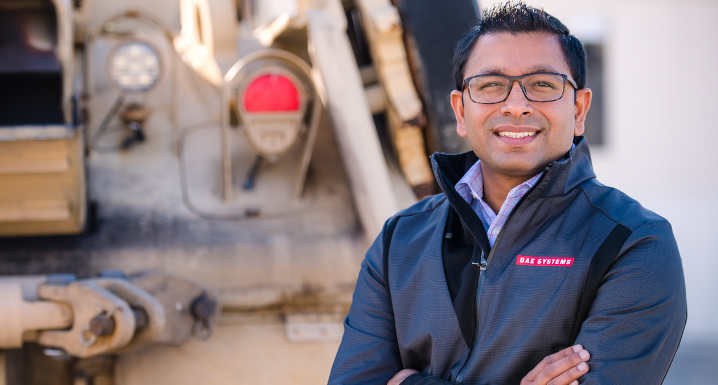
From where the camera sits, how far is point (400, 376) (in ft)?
5.05

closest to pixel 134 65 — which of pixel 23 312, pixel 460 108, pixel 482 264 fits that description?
pixel 23 312

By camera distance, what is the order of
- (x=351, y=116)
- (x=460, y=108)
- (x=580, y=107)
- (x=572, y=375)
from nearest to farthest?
(x=572, y=375), (x=580, y=107), (x=460, y=108), (x=351, y=116)

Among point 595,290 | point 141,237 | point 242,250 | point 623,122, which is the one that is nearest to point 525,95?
point 595,290

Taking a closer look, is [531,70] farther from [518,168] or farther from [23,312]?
[23,312]

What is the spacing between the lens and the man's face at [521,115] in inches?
58.4

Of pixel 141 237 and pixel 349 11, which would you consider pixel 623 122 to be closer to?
pixel 349 11

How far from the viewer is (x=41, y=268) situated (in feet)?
8.51

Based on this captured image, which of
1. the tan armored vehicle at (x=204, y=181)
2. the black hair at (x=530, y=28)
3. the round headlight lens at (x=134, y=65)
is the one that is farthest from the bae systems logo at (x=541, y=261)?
the round headlight lens at (x=134, y=65)

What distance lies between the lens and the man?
52.9 inches

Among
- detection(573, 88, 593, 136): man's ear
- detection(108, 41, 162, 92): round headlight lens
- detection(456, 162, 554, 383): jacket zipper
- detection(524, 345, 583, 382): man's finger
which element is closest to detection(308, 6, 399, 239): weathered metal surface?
detection(108, 41, 162, 92): round headlight lens

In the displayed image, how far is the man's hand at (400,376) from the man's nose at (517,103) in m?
0.50

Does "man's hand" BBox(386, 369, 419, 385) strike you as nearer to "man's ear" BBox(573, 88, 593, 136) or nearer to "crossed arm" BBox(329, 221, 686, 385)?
"crossed arm" BBox(329, 221, 686, 385)

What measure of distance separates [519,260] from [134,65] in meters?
1.85

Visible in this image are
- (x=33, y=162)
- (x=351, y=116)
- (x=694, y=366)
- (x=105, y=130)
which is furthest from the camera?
(x=694, y=366)
